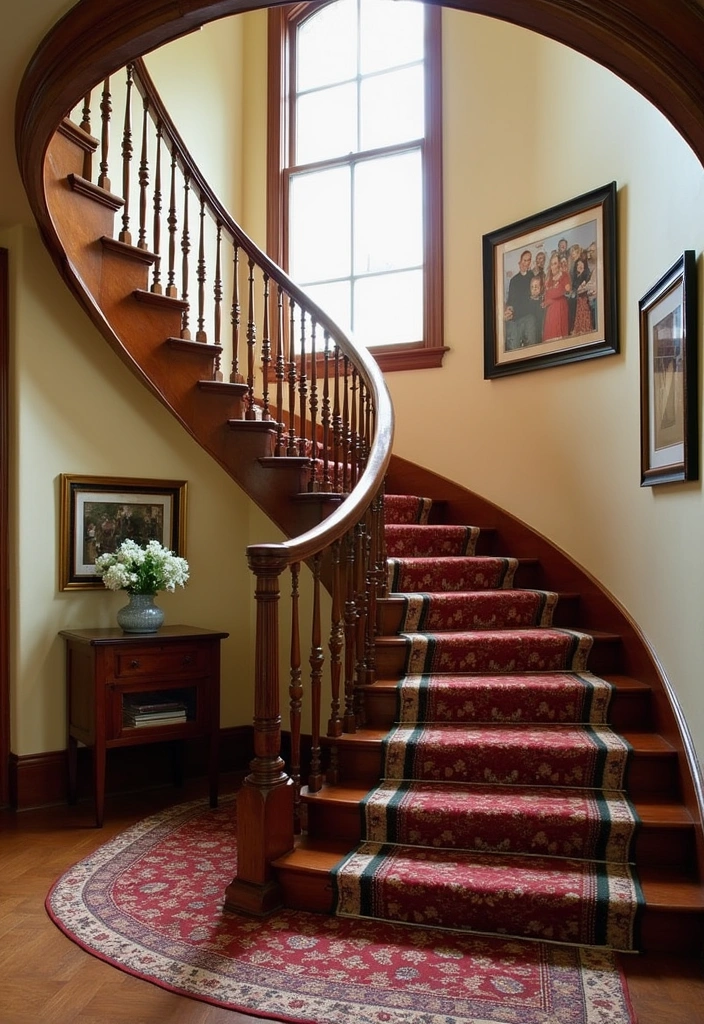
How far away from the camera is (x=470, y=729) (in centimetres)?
314

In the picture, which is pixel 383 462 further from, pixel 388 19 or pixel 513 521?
pixel 388 19

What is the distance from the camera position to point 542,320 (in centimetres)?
446

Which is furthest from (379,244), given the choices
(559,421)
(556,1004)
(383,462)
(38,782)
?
(556,1004)

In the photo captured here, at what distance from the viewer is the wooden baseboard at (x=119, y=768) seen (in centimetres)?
381

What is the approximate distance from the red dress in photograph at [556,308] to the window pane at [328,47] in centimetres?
236

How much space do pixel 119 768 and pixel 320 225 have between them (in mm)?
3650

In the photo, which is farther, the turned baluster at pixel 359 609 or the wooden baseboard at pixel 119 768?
the wooden baseboard at pixel 119 768

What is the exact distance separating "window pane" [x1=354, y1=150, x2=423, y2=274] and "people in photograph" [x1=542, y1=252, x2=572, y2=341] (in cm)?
108

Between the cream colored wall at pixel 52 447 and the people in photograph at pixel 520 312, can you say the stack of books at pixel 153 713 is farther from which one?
the people in photograph at pixel 520 312

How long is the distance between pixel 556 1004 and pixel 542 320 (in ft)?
10.8

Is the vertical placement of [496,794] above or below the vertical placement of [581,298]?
below

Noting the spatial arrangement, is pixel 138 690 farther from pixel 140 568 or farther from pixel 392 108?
pixel 392 108

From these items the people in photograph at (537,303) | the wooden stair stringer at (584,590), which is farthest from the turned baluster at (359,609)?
the people in photograph at (537,303)

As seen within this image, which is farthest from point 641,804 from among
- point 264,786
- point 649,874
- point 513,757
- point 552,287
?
point 552,287
